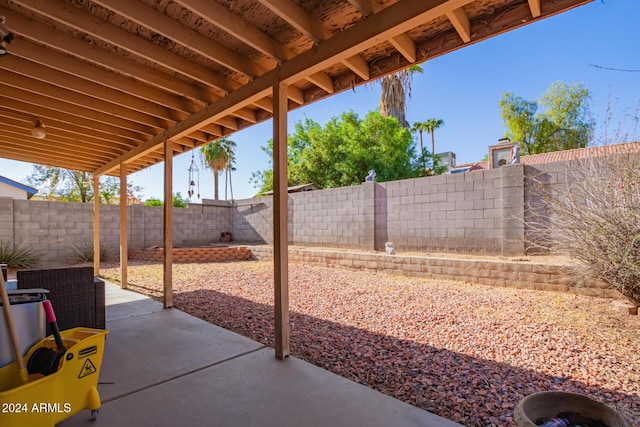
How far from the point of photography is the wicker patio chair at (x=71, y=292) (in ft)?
7.98

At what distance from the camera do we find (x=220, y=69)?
2.91 meters

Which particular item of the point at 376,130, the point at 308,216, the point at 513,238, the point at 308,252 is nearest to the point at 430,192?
the point at 513,238

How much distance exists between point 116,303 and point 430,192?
19.3 feet

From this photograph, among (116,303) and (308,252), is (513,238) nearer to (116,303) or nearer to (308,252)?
(308,252)

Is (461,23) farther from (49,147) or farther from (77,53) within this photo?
(49,147)

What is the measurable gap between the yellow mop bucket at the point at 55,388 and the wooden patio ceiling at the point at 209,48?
77.8 inches

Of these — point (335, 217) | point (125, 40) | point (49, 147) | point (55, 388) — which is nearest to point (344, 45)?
point (125, 40)

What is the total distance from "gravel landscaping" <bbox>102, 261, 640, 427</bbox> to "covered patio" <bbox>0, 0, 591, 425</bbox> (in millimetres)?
329

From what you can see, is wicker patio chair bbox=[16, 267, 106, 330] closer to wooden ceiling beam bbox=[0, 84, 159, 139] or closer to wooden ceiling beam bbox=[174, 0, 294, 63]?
wooden ceiling beam bbox=[0, 84, 159, 139]

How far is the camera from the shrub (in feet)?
10.5

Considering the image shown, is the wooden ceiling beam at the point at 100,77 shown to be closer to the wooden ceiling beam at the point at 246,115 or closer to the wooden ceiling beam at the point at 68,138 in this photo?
the wooden ceiling beam at the point at 246,115

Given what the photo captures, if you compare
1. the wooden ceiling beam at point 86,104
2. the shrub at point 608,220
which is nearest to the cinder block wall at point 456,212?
the shrub at point 608,220

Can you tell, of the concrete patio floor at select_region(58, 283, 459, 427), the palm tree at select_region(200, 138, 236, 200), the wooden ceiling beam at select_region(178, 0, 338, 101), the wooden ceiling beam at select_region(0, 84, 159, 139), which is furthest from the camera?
the palm tree at select_region(200, 138, 236, 200)

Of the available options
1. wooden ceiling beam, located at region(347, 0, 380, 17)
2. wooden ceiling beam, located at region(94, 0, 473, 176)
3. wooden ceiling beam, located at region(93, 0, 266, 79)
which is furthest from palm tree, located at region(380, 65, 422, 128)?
wooden ceiling beam, located at region(347, 0, 380, 17)
